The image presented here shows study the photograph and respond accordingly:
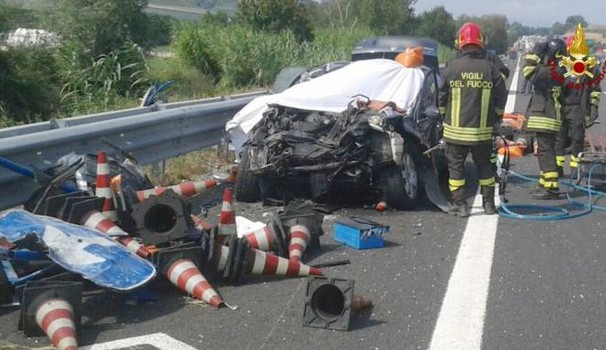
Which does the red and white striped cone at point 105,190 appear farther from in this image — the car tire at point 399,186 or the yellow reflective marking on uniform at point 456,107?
the yellow reflective marking on uniform at point 456,107

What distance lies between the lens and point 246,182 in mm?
8844

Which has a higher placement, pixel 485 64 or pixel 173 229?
pixel 485 64

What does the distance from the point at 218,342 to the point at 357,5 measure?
62.3 meters

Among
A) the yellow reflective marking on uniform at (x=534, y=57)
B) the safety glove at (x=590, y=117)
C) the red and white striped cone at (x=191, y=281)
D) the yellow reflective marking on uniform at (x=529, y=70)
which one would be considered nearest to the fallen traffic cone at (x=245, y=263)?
the red and white striped cone at (x=191, y=281)

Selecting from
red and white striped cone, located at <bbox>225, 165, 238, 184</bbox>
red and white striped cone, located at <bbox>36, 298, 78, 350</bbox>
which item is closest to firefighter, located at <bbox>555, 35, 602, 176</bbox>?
red and white striped cone, located at <bbox>225, 165, 238, 184</bbox>

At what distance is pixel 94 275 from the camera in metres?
5.29

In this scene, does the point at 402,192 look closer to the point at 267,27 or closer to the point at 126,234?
the point at 126,234

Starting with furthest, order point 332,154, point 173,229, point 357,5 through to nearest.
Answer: point 357,5 → point 332,154 → point 173,229

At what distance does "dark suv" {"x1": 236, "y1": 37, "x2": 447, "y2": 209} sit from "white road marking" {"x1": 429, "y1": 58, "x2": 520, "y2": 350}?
0.99 m

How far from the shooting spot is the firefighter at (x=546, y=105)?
962 cm

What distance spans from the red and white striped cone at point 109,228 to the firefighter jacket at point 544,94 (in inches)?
213

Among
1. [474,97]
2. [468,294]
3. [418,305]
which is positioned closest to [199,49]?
[474,97]

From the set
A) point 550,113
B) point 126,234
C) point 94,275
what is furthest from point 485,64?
point 94,275

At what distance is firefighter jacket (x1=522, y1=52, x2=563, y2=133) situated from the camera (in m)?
9.66
